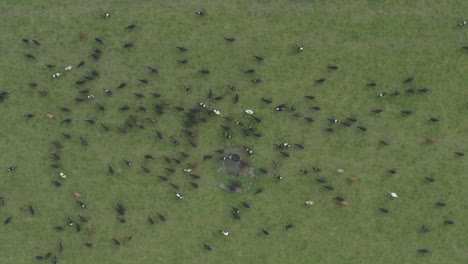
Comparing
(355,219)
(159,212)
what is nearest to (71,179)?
(159,212)

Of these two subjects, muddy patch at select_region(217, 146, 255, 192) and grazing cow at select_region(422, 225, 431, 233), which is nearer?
grazing cow at select_region(422, 225, 431, 233)

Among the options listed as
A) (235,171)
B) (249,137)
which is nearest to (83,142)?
(235,171)

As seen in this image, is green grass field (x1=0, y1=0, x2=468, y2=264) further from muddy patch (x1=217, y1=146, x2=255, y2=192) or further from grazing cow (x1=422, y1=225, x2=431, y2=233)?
muddy patch (x1=217, y1=146, x2=255, y2=192)

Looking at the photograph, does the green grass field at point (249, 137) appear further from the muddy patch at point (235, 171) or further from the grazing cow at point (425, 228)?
the muddy patch at point (235, 171)

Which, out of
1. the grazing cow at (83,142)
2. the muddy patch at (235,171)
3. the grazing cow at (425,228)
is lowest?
the grazing cow at (425,228)

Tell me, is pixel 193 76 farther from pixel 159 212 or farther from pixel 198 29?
pixel 159 212

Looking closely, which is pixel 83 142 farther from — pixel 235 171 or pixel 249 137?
pixel 249 137

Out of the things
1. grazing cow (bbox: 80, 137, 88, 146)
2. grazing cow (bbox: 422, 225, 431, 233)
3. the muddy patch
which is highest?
grazing cow (bbox: 80, 137, 88, 146)

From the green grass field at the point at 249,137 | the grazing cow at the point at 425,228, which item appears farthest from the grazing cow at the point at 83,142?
the grazing cow at the point at 425,228

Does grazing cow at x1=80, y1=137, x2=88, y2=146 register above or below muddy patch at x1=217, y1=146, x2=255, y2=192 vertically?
above

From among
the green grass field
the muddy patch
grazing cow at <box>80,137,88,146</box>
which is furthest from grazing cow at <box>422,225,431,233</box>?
grazing cow at <box>80,137,88,146</box>
